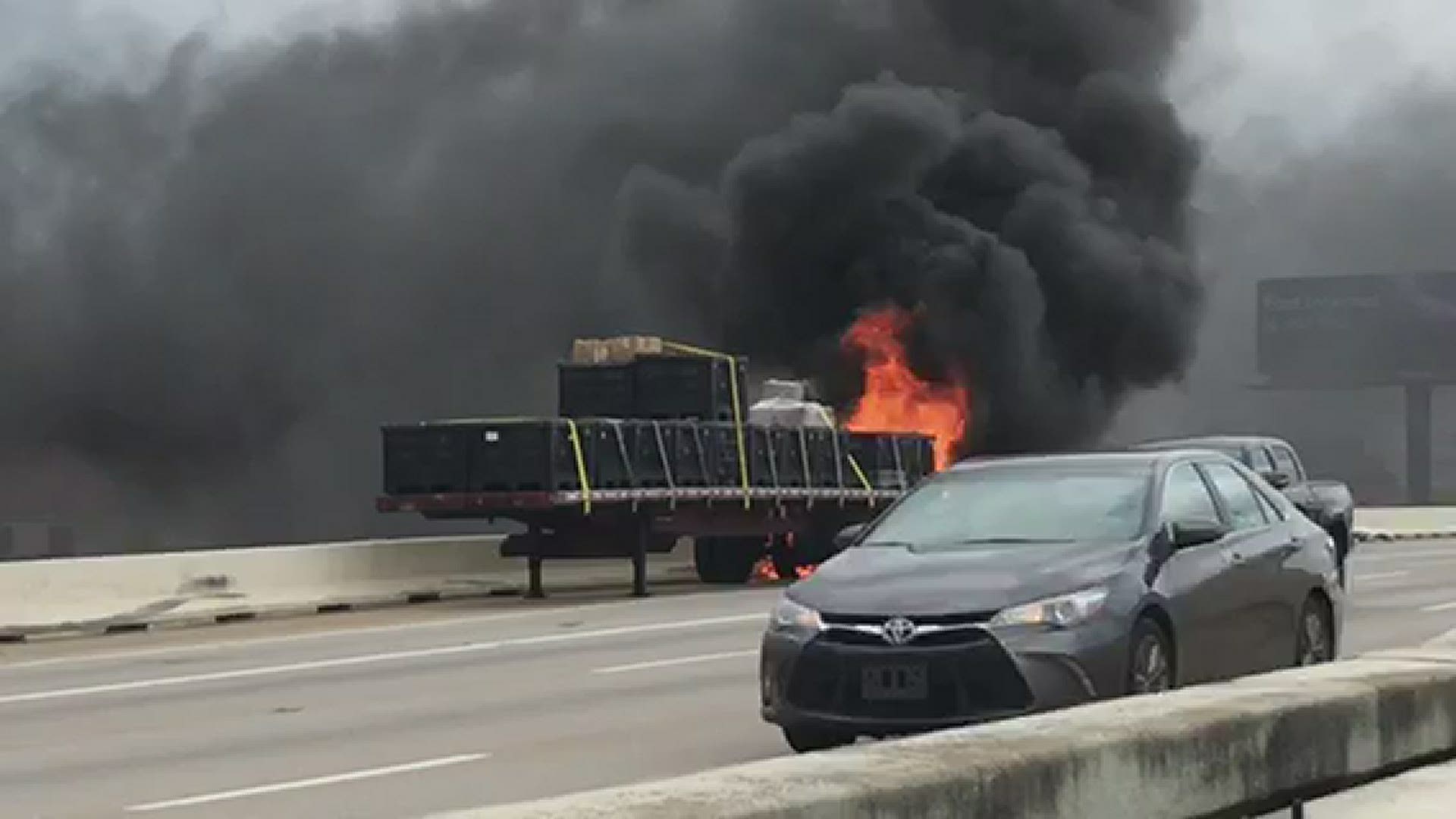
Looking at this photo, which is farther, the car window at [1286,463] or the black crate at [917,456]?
the black crate at [917,456]

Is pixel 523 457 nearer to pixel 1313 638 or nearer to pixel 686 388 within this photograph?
pixel 686 388

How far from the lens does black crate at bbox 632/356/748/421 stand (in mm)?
27000

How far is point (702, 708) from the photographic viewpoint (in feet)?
42.7

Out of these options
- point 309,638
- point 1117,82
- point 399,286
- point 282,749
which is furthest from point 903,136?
point 282,749

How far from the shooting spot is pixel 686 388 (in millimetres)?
27125

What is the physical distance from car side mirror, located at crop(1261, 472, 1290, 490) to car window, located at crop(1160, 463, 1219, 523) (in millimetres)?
10089

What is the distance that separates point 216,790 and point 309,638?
34.1 ft

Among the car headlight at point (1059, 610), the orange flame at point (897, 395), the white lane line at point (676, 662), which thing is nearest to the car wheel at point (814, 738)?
the car headlight at point (1059, 610)

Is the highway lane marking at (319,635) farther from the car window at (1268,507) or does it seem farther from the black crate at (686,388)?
the car window at (1268,507)

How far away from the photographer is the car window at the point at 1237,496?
11547mm

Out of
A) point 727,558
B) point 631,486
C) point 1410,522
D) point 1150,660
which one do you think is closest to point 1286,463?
point 631,486

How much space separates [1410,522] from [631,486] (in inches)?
1217

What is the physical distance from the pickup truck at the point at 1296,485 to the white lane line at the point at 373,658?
5.19m

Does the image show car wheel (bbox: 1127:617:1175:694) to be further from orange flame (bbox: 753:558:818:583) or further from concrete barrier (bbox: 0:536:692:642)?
orange flame (bbox: 753:558:818:583)
